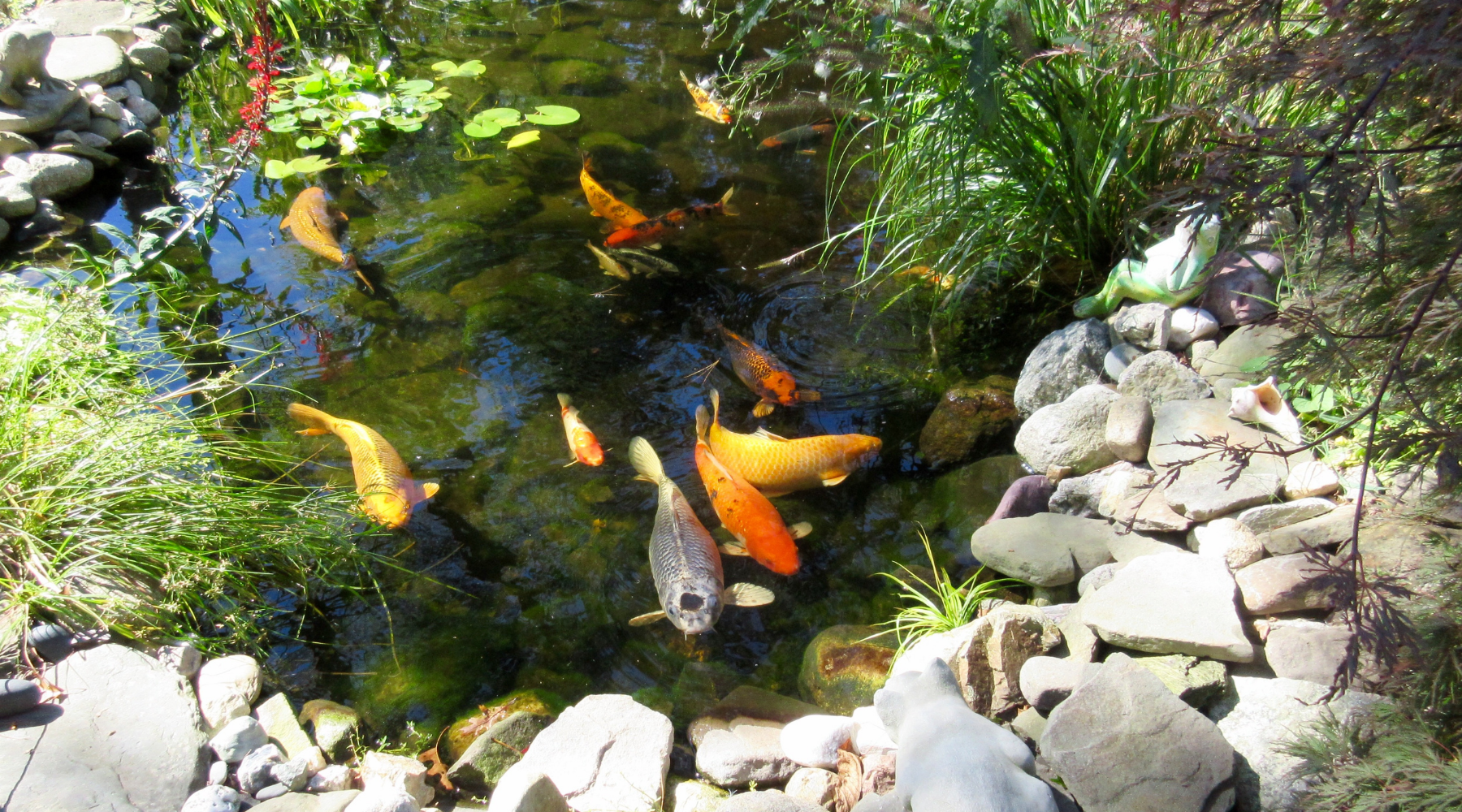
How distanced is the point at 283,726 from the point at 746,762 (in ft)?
5.21

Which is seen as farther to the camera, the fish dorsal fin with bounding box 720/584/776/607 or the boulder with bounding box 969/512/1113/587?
the fish dorsal fin with bounding box 720/584/776/607

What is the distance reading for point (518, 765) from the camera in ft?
8.84

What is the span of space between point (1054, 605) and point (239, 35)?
352 inches

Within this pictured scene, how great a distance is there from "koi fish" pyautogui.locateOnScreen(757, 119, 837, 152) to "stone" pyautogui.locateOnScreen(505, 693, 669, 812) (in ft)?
15.4

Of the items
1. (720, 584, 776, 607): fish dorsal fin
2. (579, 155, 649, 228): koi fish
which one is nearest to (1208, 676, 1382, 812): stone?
(720, 584, 776, 607): fish dorsal fin

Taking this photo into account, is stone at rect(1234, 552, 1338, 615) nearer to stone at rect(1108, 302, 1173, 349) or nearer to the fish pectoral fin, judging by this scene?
stone at rect(1108, 302, 1173, 349)

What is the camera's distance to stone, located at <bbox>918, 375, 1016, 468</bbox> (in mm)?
4055

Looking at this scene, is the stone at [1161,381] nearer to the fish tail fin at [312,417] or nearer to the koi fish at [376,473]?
the koi fish at [376,473]

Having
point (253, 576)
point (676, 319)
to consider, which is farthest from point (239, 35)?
point (253, 576)

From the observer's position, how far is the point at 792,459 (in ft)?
12.7

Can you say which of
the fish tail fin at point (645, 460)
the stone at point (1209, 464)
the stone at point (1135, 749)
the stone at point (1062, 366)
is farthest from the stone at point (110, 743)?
the stone at point (1062, 366)

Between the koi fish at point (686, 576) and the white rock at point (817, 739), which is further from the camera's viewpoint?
the koi fish at point (686, 576)

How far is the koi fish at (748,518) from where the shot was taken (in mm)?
3578

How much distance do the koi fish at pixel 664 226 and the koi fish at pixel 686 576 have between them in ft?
7.19
